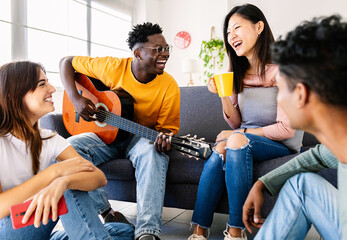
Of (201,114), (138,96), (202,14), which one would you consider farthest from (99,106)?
(202,14)

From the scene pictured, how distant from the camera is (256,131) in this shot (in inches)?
64.1

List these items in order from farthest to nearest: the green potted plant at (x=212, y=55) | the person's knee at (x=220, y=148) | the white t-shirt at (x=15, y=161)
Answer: the green potted plant at (x=212, y=55), the person's knee at (x=220, y=148), the white t-shirt at (x=15, y=161)

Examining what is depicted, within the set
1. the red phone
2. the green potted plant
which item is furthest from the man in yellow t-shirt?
the green potted plant

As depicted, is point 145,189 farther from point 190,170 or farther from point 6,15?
point 6,15

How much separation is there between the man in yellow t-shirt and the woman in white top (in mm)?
403

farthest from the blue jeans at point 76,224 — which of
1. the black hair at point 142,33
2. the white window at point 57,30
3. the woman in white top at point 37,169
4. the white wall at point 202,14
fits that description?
the white wall at point 202,14

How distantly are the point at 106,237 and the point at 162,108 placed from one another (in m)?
1.02

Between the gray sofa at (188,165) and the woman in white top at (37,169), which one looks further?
the gray sofa at (188,165)

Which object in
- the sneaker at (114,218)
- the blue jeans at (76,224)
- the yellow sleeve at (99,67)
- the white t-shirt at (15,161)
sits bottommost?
the sneaker at (114,218)

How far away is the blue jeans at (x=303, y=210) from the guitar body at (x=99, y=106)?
3.86ft

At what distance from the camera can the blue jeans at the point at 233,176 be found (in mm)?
1417

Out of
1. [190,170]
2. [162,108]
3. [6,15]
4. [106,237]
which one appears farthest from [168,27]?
[106,237]

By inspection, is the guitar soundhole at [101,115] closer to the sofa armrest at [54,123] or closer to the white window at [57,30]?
the sofa armrest at [54,123]

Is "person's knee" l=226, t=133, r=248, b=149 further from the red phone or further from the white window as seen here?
the white window
